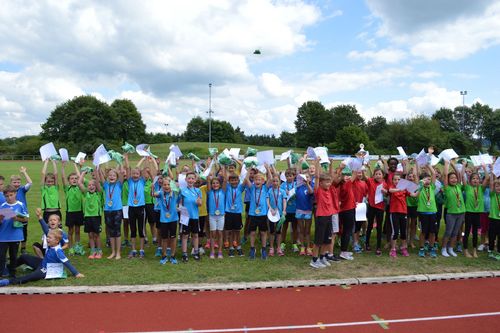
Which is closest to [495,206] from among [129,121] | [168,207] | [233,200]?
[233,200]

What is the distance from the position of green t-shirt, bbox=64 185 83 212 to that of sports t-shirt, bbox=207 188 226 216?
3043 millimetres

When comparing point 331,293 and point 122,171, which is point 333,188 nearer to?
point 331,293

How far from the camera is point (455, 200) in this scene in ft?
26.2

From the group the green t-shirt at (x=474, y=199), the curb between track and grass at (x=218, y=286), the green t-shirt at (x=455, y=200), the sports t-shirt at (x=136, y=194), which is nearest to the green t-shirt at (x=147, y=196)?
the sports t-shirt at (x=136, y=194)

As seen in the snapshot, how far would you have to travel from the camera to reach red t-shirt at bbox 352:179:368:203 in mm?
8406

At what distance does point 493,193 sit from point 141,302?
25.1 feet

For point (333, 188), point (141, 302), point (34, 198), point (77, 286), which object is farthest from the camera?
point (34, 198)

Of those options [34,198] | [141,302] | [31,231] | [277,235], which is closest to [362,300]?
[277,235]

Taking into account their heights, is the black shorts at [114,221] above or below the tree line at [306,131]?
below

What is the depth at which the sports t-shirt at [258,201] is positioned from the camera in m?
7.85

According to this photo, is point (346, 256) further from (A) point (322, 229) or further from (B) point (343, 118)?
(B) point (343, 118)

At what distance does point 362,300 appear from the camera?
5742 millimetres

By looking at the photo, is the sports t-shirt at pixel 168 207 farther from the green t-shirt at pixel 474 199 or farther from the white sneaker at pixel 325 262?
the green t-shirt at pixel 474 199

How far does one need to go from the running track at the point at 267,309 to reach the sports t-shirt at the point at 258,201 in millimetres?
2060
